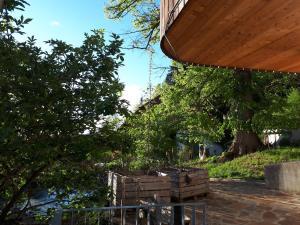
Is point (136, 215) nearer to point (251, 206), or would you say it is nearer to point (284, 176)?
point (251, 206)

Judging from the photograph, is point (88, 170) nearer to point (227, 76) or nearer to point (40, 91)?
point (40, 91)

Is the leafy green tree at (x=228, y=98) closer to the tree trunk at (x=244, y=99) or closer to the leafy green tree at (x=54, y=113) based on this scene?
the tree trunk at (x=244, y=99)

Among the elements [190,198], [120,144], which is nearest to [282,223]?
[190,198]

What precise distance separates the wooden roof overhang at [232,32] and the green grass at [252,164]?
1263cm

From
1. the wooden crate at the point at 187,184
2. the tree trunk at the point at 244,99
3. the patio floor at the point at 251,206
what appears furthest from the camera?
Result: the tree trunk at the point at 244,99

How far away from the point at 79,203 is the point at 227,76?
592 inches

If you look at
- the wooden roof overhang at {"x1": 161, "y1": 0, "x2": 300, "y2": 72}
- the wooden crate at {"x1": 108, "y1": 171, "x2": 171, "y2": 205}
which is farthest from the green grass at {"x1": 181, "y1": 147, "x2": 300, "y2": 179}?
the wooden roof overhang at {"x1": 161, "y1": 0, "x2": 300, "y2": 72}

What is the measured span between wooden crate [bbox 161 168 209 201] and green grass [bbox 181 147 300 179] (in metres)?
6.10

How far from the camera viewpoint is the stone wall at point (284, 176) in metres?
12.8

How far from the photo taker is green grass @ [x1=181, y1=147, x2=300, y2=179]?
18688mm

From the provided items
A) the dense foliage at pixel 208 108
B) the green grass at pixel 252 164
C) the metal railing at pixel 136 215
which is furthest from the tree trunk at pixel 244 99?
the metal railing at pixel 136 215

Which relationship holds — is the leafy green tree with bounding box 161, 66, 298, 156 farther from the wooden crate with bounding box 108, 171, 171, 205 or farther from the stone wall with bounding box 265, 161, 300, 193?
the wooden crate with bounding box 108, 171, 171, 205

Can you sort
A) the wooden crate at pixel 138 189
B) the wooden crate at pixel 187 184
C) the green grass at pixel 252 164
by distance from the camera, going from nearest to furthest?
the wooden crate at pixel 138 189
the wooden crate at pixel 187 184
the green grass at pixel 252 164

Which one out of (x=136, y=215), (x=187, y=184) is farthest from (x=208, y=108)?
(x=136, y=215)
